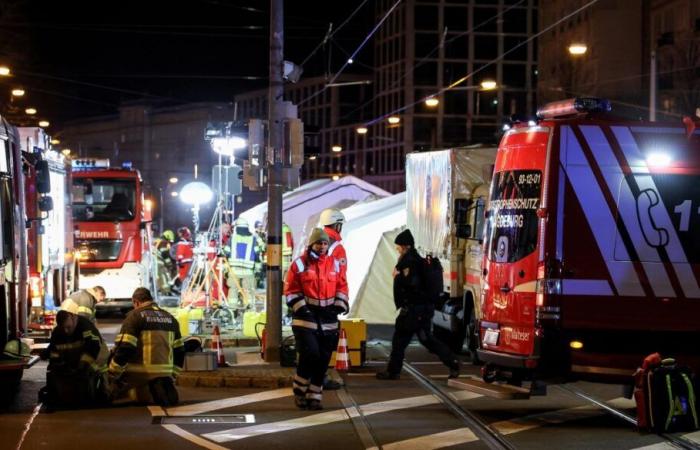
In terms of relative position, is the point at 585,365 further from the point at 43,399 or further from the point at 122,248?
the point at 122,248

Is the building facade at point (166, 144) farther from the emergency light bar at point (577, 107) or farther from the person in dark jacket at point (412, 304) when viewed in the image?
the emergency light bar at point (577, 107)

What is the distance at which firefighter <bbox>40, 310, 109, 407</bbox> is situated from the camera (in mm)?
13172

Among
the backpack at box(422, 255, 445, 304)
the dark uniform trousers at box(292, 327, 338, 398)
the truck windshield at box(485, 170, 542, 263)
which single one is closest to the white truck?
the backpack at box(422, 255, 445, 304)

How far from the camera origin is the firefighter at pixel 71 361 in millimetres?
13172

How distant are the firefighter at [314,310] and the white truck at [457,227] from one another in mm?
4024

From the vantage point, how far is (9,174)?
1401cm

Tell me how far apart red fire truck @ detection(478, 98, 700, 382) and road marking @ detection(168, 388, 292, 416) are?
10.7 ft

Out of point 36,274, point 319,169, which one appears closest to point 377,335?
point 36,274

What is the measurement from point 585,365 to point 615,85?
5816cm

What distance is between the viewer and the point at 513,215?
1246 centimetres

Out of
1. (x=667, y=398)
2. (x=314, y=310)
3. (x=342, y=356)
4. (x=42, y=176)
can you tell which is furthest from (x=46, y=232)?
(x=667, y=398)

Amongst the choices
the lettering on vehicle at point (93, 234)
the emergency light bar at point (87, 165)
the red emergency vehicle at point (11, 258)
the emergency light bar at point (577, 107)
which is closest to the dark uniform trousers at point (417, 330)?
the emergency light bar at point (577, 107)

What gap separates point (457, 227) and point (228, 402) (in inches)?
178

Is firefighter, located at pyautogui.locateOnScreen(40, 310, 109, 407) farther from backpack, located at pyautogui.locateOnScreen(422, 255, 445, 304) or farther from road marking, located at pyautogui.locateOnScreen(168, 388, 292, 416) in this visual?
backpack, located at pyautogui.locateOnScreen(422, 255, 445, 304)
